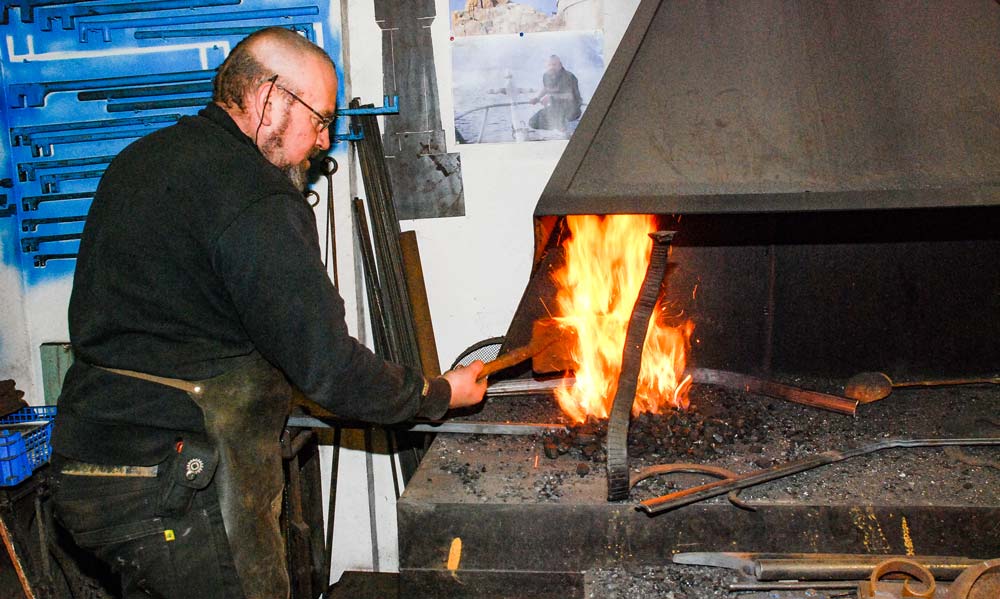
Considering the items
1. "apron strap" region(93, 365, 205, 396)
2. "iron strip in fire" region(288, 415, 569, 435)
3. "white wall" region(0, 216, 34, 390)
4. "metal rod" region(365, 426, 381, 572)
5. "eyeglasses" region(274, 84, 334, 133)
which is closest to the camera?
"apron strap" region(93, 365, 205, 396)

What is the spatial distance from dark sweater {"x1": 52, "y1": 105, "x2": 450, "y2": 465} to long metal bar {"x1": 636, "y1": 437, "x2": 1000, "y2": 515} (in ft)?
2.76

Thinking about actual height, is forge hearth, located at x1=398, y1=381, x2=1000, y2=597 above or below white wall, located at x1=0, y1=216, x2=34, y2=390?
below

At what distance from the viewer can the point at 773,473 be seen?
2.08 m

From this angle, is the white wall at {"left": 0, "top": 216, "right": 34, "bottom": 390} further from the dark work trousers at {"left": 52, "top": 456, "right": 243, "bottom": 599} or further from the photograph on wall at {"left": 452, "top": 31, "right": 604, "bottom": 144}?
the photograph on wall at {"left": 452, "top": 31, "right": 604, "bottom": 144}

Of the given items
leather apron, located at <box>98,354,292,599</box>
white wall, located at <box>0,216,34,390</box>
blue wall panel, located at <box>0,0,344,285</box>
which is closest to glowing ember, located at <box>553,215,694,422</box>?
leather apron, located at <box>98,354,292,599</box>

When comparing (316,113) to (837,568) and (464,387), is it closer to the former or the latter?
(464,387)

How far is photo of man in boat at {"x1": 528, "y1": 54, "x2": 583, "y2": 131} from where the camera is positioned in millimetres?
3064

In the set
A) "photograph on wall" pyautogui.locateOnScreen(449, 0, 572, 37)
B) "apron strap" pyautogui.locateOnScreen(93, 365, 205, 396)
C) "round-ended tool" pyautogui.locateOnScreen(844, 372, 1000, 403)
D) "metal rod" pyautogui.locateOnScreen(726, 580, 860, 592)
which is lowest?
"metal rod" pyautogui.locateOnScreen(726, 580, 860, 592)

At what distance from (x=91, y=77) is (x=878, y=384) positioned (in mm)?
3496

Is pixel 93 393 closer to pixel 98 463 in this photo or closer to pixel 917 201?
pixel 98 463

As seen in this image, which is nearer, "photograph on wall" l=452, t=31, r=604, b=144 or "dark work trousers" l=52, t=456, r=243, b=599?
"dark work trousers" l=52, t=456, r=243, b=599

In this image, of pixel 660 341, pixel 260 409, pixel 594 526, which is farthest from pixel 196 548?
pixel 660 341

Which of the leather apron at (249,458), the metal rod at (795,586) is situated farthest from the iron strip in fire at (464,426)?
the metal rod at (795,586)

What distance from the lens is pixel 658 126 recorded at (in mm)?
2250
